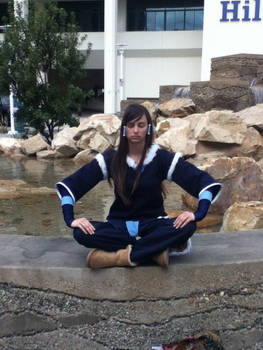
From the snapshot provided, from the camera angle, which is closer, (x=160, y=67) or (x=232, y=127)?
(x=232, y=127)

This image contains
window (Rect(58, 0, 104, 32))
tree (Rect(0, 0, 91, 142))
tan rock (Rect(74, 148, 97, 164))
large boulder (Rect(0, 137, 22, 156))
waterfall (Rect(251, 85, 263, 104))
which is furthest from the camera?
window (Rect(58, 0, 104, 32))

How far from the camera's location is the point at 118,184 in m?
2.12

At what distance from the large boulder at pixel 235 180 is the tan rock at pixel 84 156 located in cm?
471

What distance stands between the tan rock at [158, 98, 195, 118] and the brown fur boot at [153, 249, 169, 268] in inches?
375

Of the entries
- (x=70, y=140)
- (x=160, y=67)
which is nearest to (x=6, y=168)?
(x=70, y=140)

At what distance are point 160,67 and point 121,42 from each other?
2.69 metres

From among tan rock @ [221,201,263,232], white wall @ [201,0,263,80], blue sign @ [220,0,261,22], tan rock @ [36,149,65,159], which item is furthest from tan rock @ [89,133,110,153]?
blue sign @ [220,0,261,22]

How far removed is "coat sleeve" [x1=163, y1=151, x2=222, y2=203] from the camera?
2059 mm

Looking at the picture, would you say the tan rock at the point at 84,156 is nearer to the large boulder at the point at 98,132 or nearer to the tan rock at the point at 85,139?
the large boulder at the point at 98,132

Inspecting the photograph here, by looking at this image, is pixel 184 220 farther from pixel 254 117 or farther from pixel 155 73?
pixel 155 73

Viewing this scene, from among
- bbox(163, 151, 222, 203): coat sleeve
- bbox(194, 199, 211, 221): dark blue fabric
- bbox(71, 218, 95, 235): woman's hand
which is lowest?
bbox(71, 218, 95, 235): woman's hand

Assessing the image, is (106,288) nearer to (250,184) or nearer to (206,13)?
(250,184)

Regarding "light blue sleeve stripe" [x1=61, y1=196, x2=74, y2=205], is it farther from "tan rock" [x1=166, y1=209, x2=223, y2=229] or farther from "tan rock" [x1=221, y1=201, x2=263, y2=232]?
"tan rock" [x1=166, y1=209, x2=223, y2=229]

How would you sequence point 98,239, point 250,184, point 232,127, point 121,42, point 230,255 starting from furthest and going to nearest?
1. point 121,42
2. point 232,127
3. point 250,184
4. point 230,255
5. point 98,239
